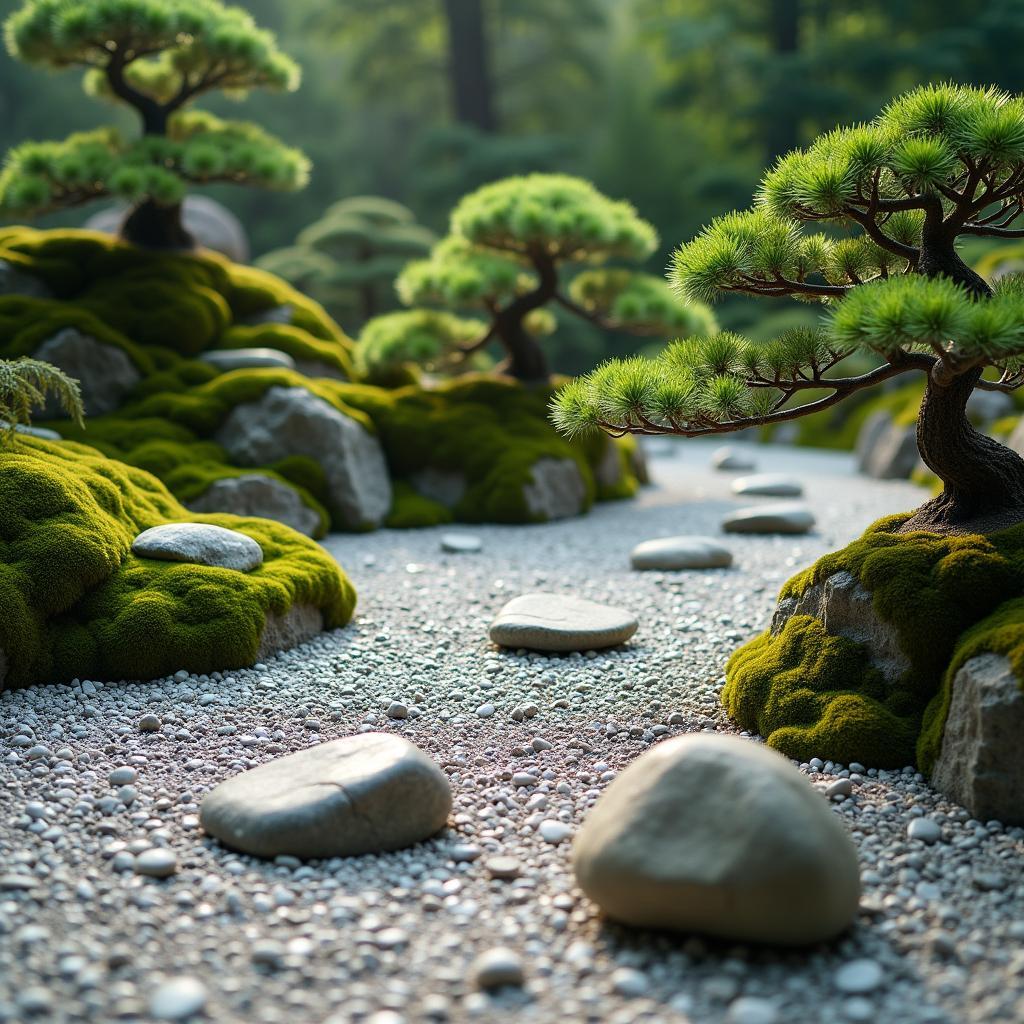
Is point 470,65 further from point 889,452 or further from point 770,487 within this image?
point 770,487

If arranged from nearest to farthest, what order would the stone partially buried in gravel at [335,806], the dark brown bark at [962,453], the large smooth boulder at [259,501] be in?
the stone partially buried in gravel at [335,806] < the dark brown bark at [962,453] < the large smooth boulder at [259,501]

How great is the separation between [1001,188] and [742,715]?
2061 millimetres

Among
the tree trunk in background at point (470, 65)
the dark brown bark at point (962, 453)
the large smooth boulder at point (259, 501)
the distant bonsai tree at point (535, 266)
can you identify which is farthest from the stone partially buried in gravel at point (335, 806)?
the tree trunk in background at point (470, 65)

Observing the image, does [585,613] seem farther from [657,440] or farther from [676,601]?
[657,440]

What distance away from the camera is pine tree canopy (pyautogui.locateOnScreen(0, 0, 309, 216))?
7410mm

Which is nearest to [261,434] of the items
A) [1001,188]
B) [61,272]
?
[61,272]

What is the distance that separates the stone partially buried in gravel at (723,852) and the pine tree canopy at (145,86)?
650 cm

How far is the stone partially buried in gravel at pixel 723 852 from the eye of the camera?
2.29 m

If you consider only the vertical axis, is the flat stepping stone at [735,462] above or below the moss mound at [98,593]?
below

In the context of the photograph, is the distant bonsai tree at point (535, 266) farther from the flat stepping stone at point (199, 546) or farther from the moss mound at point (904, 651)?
the moss mound at point (904, 651)

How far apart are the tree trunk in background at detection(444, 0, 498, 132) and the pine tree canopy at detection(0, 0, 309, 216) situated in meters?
10.00

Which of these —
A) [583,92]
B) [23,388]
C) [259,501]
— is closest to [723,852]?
[23,388]

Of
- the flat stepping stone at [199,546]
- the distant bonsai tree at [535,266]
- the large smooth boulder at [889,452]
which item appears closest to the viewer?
the flat stepping stone at [199,546]

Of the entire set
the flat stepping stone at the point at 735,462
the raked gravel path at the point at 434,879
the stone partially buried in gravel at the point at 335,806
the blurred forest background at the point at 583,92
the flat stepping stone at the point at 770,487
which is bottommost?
the flat stepping stone at the point at 735,462
